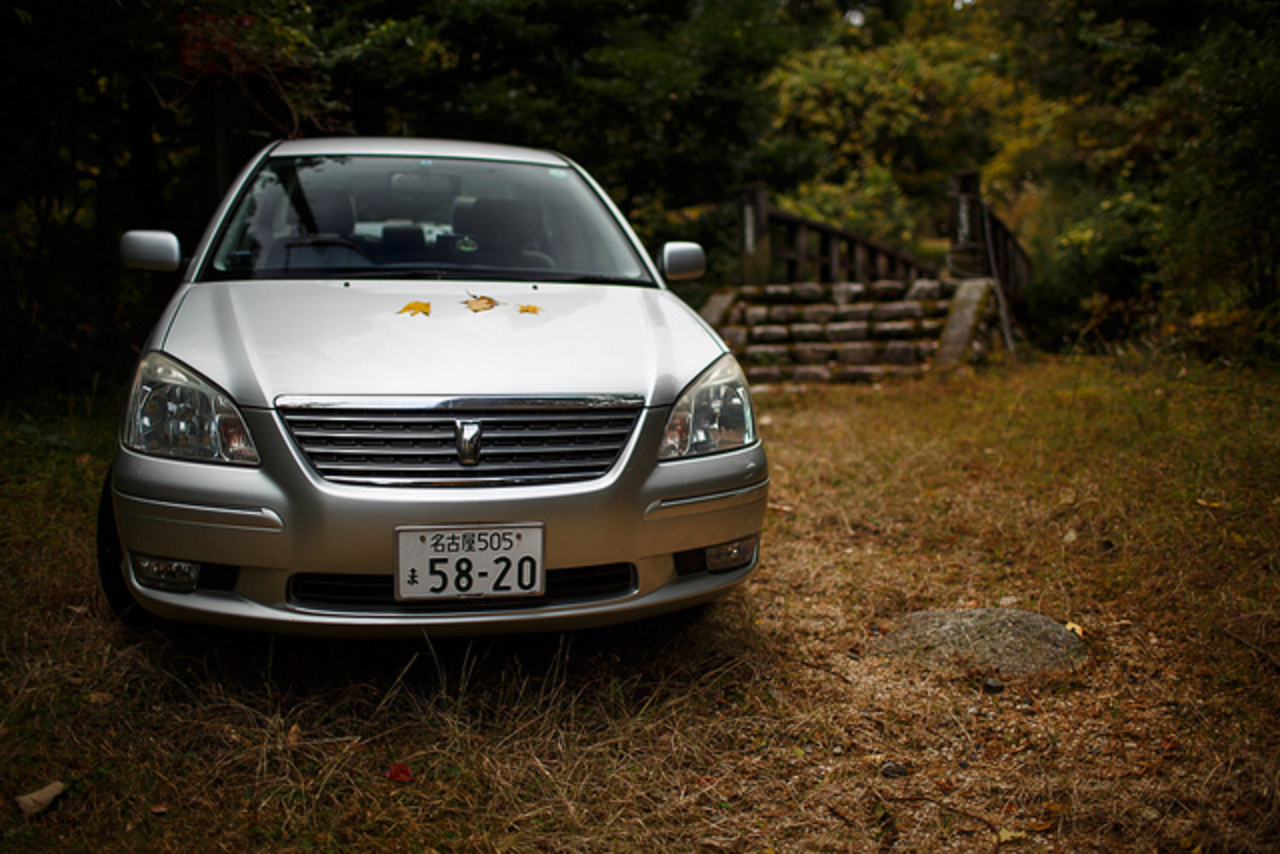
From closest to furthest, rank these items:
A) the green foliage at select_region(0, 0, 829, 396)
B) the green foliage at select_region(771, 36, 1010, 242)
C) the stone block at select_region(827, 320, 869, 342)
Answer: the green foliage at select_region(0, 0, 829, 396) < the stone block at select_region(827, 320, 869, 342) < the green foliage at select_region(771, 36, 1010, 242)

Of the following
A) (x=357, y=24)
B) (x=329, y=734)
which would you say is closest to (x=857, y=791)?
(x=329, y=734)

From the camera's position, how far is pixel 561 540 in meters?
1.96

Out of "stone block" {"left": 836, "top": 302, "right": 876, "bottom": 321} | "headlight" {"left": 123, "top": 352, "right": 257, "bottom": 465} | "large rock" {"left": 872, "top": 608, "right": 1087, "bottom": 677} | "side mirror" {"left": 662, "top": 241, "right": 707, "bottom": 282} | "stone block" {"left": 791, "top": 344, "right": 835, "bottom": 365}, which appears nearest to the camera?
"headlight" {"left": 123, "top": 352, "right": 257, "bottom": 465}

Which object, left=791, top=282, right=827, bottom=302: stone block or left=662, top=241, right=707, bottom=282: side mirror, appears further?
left=791, top=282, right=827, bottom=302: stone block

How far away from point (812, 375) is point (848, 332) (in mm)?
749

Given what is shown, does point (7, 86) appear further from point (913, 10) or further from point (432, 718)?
point (913, 10)

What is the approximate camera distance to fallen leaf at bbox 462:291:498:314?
2.41 m

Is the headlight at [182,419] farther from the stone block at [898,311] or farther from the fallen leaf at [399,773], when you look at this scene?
the stone block at [898,311]

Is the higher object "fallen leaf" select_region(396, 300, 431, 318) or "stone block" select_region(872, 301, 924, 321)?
"fallen leaf" select_region(396, 300, 431, 318)

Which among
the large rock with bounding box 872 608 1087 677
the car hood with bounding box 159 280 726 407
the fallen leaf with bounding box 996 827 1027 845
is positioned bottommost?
the large rock with bounding box 872 608 1087 677

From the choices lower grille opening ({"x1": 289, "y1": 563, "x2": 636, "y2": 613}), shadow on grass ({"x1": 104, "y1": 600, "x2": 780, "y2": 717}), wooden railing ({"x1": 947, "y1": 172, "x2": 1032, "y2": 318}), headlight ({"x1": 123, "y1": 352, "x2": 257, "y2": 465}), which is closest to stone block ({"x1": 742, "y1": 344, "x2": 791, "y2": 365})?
wooden railing ({"x1": 947, "y1": 172, "x2": 1032, "y2": 318})

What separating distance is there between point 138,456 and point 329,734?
0.76m

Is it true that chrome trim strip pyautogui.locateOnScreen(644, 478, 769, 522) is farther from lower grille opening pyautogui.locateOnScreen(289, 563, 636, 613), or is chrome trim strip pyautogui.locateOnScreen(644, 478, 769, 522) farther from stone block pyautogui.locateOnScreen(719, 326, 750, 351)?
stone block pyautogui.locateOnScreen(719, 326, 750, 351)

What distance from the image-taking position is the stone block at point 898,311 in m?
7.78
